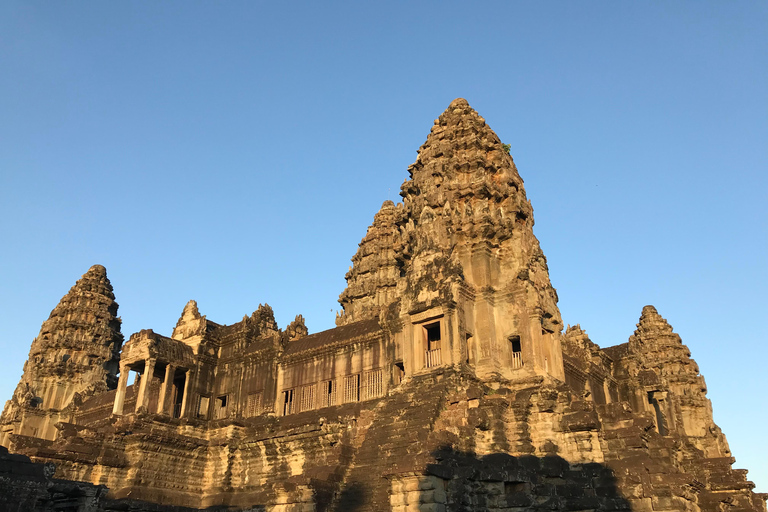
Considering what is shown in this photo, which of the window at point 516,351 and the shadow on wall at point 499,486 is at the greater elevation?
the window at point 516,351

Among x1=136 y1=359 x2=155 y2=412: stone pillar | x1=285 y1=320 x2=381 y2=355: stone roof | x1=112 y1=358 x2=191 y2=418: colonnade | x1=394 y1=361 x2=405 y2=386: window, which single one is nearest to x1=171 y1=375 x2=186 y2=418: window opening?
x1=112 y1=358 x2=191 y2=418: colonnade

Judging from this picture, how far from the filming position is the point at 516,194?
27.3 m

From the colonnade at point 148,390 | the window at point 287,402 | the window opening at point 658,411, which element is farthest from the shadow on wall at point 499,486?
the window opening at point 658,411

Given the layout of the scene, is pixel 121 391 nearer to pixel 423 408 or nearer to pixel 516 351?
pixel 423 408

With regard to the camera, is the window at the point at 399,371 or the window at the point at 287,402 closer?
the window at the point at 399,371

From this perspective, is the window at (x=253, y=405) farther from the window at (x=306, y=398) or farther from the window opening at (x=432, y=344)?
the window opening at (x=432, y=344)

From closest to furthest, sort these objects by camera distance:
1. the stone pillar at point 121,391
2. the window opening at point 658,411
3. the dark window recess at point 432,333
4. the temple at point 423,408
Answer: the temple at point 423,408 < the dark window recess at point 432,333 < the stone pillar at point 121,391 < the window opening at point 658,411

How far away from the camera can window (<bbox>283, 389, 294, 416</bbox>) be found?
2852cm

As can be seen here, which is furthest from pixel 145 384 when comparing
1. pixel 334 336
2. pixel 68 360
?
pixel 68 360

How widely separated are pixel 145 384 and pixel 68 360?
67.8ft

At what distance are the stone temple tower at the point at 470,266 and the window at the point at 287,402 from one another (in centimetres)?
587

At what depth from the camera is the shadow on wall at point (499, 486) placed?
686 inches

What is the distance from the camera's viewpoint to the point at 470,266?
25484 mm

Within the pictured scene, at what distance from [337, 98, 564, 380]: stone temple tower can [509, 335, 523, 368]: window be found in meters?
0.04
